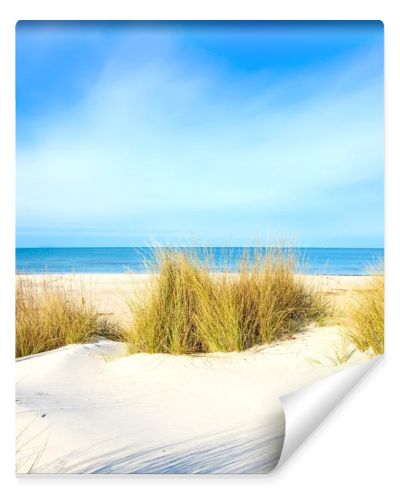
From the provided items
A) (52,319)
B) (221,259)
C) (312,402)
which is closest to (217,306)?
(221,259)

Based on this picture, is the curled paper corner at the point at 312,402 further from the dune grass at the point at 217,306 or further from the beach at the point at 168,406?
the dune grass at the point at 217,306

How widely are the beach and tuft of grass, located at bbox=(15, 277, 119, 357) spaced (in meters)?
0.22

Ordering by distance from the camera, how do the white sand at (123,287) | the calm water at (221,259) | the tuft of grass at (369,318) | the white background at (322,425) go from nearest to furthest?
the white background at (322,425) < the tuft of grass at (369,318) < the calm water at (221,259) < the white sand at (123,287)

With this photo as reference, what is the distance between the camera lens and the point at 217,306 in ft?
8.62

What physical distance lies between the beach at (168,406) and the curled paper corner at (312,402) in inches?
1.3

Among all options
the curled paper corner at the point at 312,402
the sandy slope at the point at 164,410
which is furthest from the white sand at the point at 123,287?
the curled paper corner at the point at 312,402

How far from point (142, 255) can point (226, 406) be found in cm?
105

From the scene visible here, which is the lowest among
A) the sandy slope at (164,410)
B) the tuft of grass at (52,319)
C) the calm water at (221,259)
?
the sandy slope at (164,410)

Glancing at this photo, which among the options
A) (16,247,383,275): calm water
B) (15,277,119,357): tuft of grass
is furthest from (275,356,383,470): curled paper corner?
(15,277,119,357): tuft of grass

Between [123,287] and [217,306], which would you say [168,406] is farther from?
[123,287]

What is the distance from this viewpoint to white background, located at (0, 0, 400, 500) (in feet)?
6.64

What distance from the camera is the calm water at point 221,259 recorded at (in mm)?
2381
